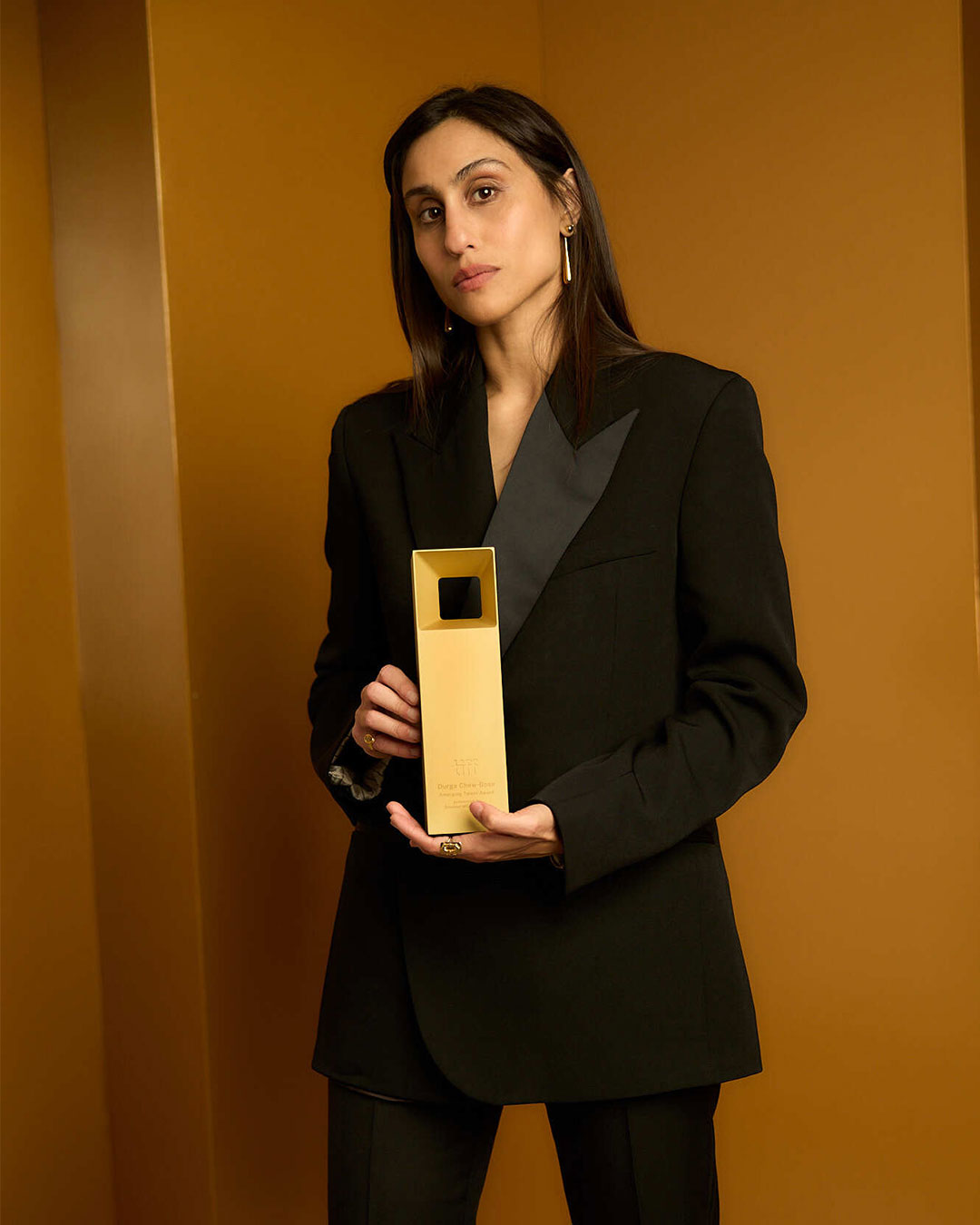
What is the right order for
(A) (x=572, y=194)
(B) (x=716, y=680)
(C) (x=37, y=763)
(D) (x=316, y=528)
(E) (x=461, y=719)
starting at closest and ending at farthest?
(E) (x=461, y=719)
(B) (x=716, y=680)
(A) (x=572, y=194)
(C) (x=37, y=763)
(D) (x=316, y=528)

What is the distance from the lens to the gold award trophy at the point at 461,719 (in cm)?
112

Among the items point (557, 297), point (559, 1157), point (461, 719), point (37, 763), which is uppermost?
point (557, 297)

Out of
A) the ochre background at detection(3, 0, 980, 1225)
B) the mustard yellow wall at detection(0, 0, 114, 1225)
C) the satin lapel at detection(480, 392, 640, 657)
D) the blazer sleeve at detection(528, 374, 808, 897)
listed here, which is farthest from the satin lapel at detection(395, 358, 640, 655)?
the mustard yellow wall at detection(0, 0, 114, 1225)

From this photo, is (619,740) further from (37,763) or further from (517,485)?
(37,763)

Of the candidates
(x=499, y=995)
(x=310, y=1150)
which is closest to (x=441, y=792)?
(x=499, y=995)

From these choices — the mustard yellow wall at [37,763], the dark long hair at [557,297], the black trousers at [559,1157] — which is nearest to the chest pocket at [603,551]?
the dark long hair at [557,297]

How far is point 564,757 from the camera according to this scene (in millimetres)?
1247

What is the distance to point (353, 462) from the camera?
1.43 m

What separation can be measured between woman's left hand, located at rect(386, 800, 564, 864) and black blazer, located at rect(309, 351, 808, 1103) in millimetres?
54

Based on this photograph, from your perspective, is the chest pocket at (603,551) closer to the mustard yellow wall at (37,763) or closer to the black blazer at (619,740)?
the black blazer at (619,740)

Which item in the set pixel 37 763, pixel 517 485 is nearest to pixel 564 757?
pixel 517 485

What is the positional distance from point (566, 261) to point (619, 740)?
54 centimetres

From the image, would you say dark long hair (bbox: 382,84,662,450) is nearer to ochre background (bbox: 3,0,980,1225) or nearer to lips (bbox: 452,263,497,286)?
lips (bbox: 452,263,497,286)

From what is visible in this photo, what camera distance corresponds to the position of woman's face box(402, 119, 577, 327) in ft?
4.34
